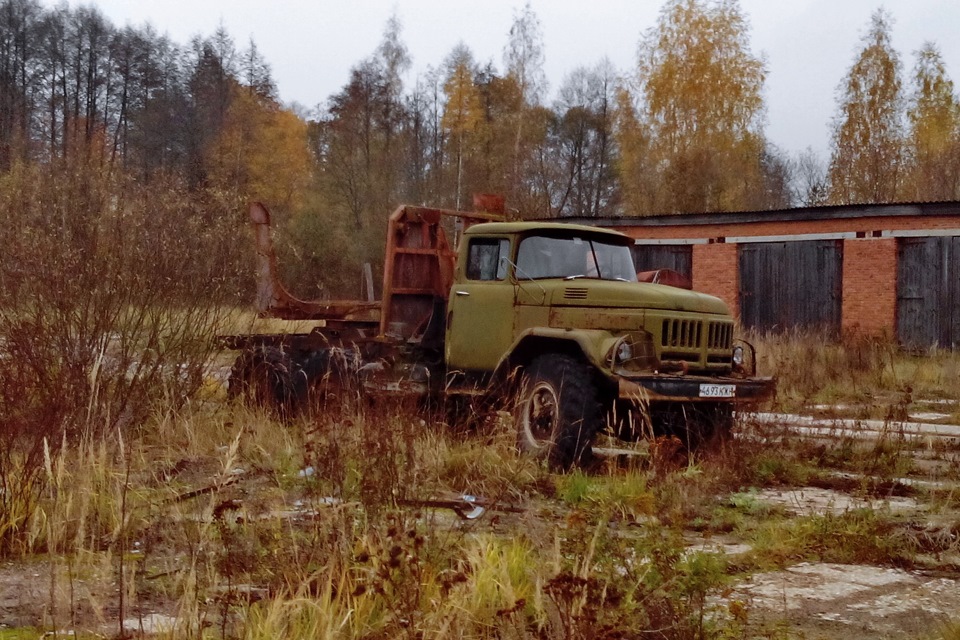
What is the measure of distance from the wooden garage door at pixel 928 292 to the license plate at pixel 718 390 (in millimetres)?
13276

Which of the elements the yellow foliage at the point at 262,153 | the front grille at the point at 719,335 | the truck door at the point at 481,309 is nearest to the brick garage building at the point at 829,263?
the front grille at the point at 719,335

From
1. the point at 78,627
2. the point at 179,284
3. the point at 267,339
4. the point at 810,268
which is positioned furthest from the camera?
the point at 810,268

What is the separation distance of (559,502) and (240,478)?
2.14 metres

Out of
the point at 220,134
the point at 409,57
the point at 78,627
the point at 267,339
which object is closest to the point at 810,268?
the point at 267,339

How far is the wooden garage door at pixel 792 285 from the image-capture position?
67.8 ft

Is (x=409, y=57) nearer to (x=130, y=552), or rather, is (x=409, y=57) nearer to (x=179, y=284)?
(x=179, y=284)

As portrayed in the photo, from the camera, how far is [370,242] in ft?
110

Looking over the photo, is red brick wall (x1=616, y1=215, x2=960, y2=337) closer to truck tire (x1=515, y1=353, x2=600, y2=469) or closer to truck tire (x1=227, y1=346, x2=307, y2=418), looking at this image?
truck tire (x1=227, y1=346, x2=307, y2=418)

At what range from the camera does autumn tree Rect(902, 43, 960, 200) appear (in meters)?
42.1

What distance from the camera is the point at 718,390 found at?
7473 millimetres

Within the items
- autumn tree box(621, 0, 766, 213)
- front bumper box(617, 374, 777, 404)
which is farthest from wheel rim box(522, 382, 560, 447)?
autumn tree box(621, 0, 766, 213)

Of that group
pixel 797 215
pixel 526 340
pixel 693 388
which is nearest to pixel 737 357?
pixel 693 388

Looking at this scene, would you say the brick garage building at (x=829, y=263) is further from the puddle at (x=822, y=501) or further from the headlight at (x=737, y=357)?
the puddle at (x=822, y=501)

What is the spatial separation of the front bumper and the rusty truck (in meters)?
0.01
